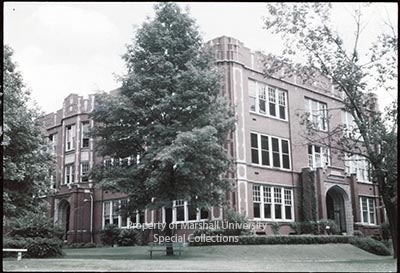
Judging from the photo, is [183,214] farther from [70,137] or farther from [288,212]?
[70,137]

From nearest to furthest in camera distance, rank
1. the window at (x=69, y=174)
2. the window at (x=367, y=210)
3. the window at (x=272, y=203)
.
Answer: the window at (x=272, y=203)
the window at (x=367, y=210)
the window at (x=69, y=174)

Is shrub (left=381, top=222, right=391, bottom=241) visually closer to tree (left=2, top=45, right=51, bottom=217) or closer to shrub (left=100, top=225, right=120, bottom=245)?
shrub (left=100, top=225, right=120, bottom=245)

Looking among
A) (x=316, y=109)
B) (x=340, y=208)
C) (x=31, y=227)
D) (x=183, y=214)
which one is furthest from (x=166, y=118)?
(x=340, y=208)

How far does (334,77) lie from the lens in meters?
21.1

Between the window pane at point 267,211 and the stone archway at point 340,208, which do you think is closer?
the window pane at point 267,211

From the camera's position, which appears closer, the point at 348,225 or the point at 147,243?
the point at 147,243

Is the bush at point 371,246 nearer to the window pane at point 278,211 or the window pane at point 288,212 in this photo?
the window pane at point 288,212

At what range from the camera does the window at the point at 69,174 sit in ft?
126

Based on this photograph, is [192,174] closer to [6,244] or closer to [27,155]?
[27,155]

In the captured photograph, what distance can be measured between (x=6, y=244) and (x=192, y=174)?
8062 millimetres

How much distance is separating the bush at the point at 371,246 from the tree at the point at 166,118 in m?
10.2

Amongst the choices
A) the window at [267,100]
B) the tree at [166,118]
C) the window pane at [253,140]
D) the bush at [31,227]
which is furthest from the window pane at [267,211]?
the bush at [31,227]

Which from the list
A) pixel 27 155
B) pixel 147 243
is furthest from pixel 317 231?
pixel 27 155

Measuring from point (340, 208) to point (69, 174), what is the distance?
65.6ft
